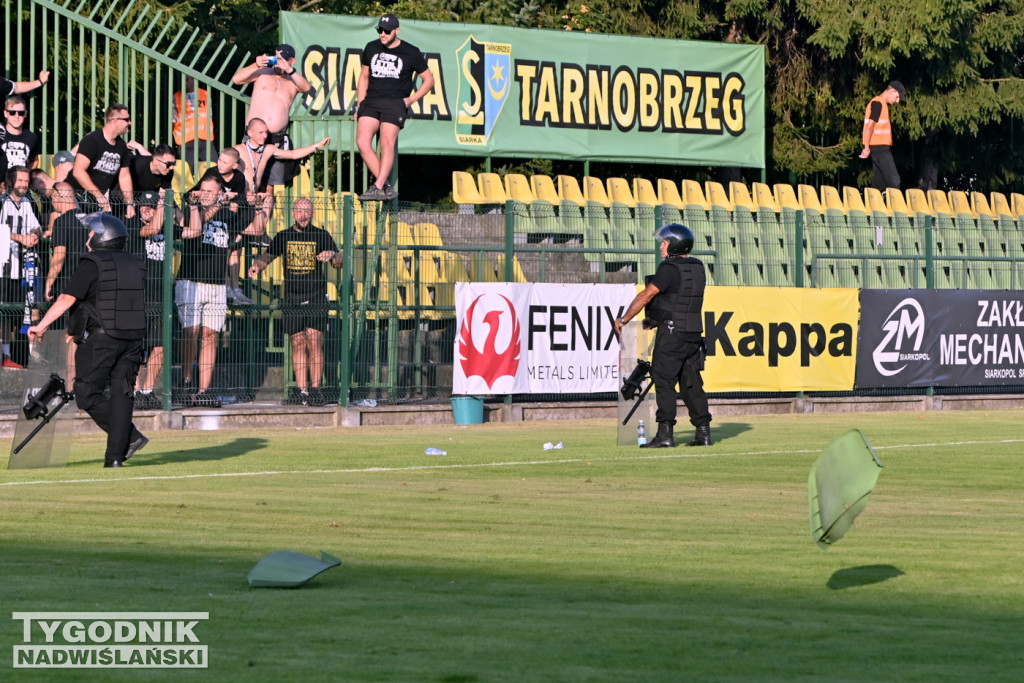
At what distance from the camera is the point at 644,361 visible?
54.2 feet

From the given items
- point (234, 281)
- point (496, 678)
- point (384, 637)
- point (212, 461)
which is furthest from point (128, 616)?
point (234, 281)

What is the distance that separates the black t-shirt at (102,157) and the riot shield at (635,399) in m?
5.85

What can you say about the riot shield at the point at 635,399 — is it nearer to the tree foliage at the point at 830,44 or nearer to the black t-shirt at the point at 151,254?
the black t-shirt at the point at 151,254

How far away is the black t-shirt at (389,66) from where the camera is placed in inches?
830

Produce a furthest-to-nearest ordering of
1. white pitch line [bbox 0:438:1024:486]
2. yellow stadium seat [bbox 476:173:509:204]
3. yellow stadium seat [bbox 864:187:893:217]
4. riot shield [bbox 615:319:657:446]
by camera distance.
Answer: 1. yellow stadium seat [bbox 864:187:893:217]
2. yellow stadium seat [bbox 476:173:509:204]
3. riot shield [bbox 615:319:657:446]
4. white pitch line [bbox 0:438:1024:486]

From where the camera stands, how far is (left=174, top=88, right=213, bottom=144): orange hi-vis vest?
19750 millimetres

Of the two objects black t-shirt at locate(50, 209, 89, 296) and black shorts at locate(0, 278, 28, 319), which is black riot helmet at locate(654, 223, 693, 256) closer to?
black t-shirt at locate(50, 209, 89, 296)

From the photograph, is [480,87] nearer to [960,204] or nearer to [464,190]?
[464,190]

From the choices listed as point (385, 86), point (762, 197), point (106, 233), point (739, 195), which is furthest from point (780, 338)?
point (106, 233)

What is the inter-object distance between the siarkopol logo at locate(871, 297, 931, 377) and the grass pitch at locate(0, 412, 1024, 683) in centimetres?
800

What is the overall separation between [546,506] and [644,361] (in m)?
5.48

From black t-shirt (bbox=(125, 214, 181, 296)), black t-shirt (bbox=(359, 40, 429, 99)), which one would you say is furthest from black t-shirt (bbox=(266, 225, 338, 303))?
black t-shirt (bbox=(359, 40, 429, 99))

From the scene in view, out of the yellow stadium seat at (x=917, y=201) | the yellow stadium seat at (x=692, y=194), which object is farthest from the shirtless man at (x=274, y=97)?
the yellow stadium seat at (x=917, y=201)

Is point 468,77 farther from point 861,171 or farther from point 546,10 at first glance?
point 861,171
